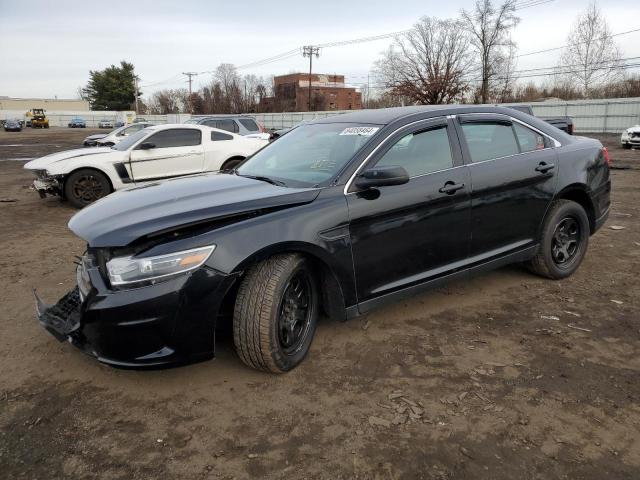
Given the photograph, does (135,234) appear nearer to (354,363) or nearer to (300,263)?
(300,263)

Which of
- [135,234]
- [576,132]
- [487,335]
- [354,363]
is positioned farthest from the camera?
[576,132]

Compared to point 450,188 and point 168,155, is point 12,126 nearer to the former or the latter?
point 168,155

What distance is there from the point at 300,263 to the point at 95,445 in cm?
145

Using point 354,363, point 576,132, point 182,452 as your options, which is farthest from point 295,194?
point 576,132

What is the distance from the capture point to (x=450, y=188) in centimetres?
362

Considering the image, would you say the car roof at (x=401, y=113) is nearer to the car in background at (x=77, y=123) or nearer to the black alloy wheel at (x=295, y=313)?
the black alloy wheel at (x=295, y=313)

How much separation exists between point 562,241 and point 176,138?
281 inches

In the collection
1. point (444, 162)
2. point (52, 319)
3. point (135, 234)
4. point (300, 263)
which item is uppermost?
point (444, 162)

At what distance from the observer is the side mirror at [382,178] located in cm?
311

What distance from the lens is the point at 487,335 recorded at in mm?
3607

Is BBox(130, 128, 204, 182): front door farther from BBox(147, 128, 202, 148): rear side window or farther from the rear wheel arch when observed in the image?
the rear wheel arch

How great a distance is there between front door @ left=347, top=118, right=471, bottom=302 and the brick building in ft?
213

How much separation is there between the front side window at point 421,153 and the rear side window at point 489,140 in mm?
254

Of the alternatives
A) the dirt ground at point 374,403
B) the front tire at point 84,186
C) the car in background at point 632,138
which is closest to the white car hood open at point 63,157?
the front tire at point 84,186
